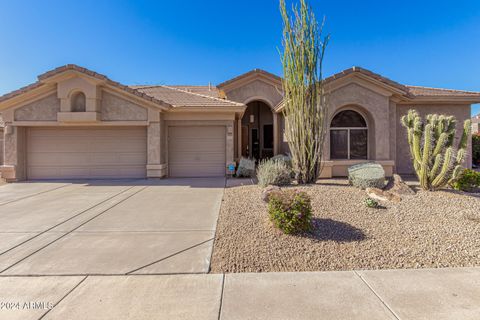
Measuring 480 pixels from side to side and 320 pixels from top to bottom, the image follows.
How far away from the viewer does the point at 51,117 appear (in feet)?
36.5

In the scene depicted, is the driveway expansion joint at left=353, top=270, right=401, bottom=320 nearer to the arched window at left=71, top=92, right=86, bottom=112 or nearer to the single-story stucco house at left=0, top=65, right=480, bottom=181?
the single-story stucco house at left=0, top=65, right=480, bottom=181

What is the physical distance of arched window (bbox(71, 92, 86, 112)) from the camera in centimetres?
1107

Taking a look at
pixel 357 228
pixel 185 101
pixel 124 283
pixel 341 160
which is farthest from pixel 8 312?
pixel 341 160

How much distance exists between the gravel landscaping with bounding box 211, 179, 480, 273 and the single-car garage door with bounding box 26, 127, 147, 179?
6.87m

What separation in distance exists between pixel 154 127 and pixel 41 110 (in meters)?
4.83

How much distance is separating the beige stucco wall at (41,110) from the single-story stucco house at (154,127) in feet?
0.14

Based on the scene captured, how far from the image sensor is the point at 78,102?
11141 millimetres

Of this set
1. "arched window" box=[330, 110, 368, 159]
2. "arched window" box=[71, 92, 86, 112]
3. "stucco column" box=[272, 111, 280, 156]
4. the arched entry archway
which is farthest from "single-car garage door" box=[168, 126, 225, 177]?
"arched window" box=[330, 110, 368, 159]

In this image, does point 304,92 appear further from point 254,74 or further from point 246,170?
point 254,74

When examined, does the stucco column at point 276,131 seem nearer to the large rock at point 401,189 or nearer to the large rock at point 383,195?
the large rock at point 401,189

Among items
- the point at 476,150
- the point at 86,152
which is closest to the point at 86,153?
the point at 86,152

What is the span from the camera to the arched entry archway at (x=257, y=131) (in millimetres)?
16672

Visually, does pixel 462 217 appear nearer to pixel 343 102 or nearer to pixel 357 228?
pixel 357 228

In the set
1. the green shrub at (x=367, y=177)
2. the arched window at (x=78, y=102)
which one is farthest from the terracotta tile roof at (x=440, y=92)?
the arched window at (x=78, y=102)
